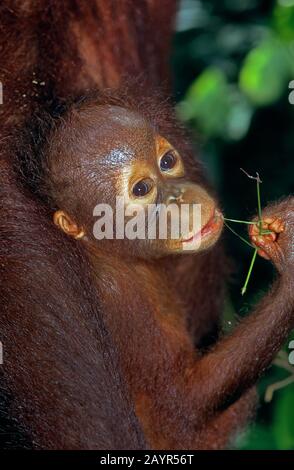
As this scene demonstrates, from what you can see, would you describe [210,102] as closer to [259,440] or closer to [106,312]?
[259,440]

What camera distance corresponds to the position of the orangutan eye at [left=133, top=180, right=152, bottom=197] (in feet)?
8.53

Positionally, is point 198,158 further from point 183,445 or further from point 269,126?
point 269,126

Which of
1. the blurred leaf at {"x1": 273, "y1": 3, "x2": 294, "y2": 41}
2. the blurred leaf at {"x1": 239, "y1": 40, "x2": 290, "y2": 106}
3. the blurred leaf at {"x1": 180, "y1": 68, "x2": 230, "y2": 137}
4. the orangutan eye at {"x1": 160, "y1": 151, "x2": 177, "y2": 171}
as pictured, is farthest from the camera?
the blurred leaf at {"x1": 180, "y1": 68, "x2": 230, "y2": 137}

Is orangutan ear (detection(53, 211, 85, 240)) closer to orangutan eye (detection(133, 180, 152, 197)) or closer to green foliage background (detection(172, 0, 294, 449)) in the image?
orangutan eye (detection(133, 180, 152, 197))

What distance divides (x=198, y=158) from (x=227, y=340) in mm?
689

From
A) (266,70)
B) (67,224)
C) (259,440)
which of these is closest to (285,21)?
(266,70)

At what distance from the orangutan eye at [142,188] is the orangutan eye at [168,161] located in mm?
112

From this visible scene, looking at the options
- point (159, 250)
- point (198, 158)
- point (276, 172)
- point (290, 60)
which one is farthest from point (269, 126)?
point (159, 250)

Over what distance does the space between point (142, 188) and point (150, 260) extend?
0.32 m

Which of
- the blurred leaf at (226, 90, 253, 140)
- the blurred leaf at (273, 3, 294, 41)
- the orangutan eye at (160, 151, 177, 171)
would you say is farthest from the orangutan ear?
the blurred leaf at (226, 90, 253, 140)

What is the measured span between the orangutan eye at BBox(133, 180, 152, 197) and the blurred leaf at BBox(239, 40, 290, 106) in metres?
1.23

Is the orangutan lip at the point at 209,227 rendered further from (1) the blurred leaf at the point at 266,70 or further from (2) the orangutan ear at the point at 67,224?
(1) the blurred leaf at the point at 266,70

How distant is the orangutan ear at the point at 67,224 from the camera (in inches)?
101

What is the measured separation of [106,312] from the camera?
264 centimetres
